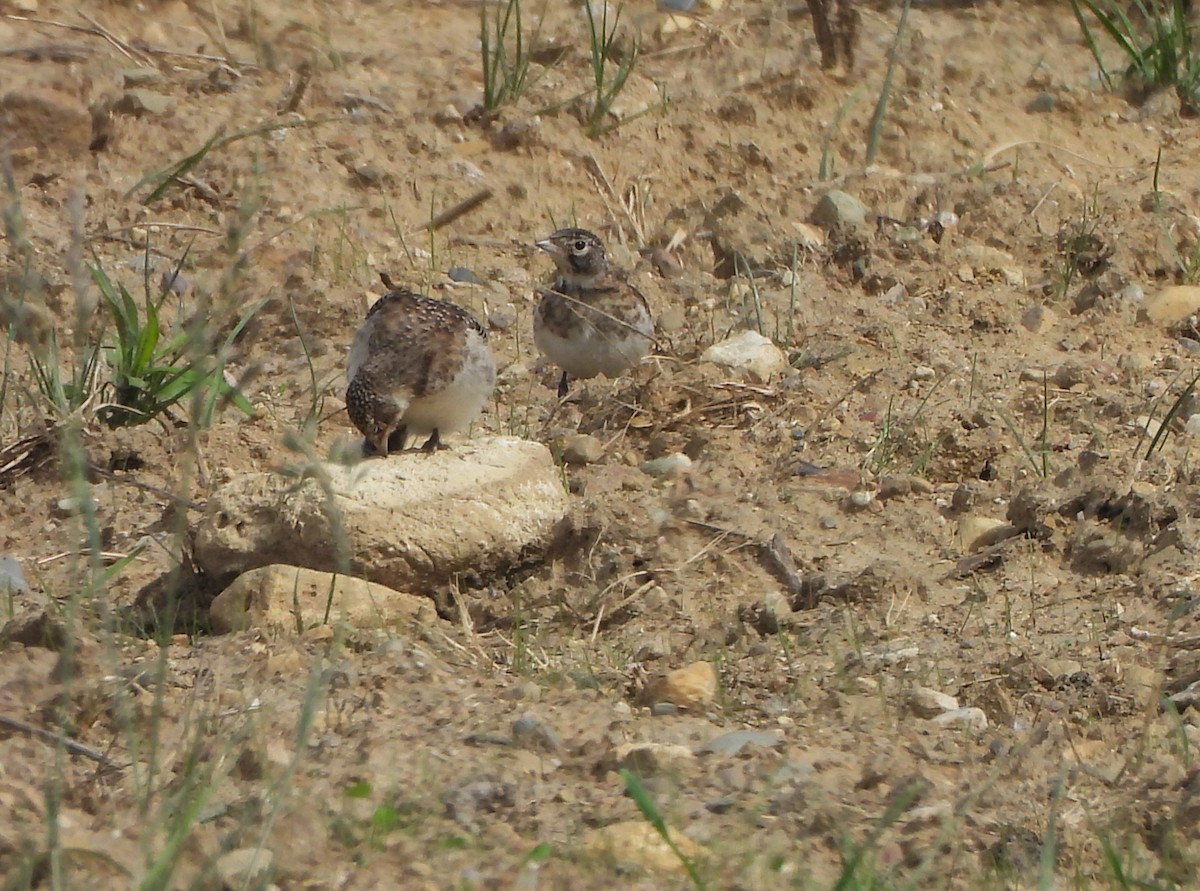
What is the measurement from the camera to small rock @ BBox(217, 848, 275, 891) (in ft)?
9.78

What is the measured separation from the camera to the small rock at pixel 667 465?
582cm

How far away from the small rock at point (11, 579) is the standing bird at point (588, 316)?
2170 mm

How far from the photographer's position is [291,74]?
820 centimetres

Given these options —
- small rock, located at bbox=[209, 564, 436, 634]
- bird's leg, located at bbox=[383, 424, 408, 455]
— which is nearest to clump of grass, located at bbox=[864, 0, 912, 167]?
bird's leg, located at bbox=[383, 424, 408, 455]

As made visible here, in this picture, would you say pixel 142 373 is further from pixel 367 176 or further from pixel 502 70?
pixel 502 70

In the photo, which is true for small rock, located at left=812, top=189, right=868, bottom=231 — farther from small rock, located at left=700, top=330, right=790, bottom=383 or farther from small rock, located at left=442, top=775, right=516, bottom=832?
small rock, located at left=442, top=775, right=516, bottom=832

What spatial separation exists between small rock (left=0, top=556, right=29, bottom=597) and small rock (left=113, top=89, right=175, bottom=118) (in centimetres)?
308

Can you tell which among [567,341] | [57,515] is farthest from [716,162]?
[57,515]

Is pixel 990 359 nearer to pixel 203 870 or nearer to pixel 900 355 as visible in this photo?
pixel 900 355

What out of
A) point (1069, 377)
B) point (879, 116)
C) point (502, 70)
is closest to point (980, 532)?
point (1069, 377)

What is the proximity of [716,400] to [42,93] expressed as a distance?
314 centimetres

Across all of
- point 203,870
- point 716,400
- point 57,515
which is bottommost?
point 57,515

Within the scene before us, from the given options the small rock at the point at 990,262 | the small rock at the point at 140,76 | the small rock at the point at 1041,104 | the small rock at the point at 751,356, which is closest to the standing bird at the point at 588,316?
the small rock at the point at 751,356

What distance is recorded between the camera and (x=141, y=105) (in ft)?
25.3
